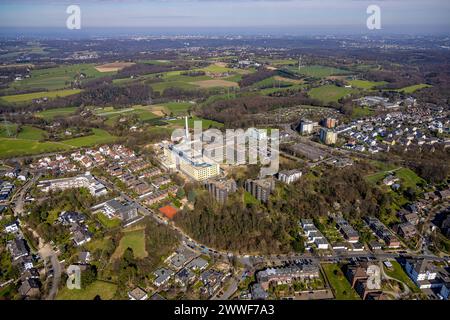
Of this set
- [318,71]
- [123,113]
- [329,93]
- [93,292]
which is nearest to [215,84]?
[329,93]

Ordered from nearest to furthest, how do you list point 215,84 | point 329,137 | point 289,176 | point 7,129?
point 289,176 → point 329,137 → point 7,129 → point 215,84

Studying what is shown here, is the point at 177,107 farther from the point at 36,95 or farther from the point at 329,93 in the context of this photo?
the point at 329,93

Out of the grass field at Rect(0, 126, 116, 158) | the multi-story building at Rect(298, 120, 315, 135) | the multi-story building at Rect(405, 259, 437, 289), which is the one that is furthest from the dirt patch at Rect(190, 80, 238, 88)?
the multi-story building at Rect(405, 259, 437, 289)

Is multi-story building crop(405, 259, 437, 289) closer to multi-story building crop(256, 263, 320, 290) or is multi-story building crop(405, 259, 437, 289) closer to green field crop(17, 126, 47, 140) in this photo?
multi-story building crop(256, 263, 320, 290)

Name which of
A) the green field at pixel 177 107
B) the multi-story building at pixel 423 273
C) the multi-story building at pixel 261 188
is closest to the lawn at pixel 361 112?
the green field at pixel 177 107
